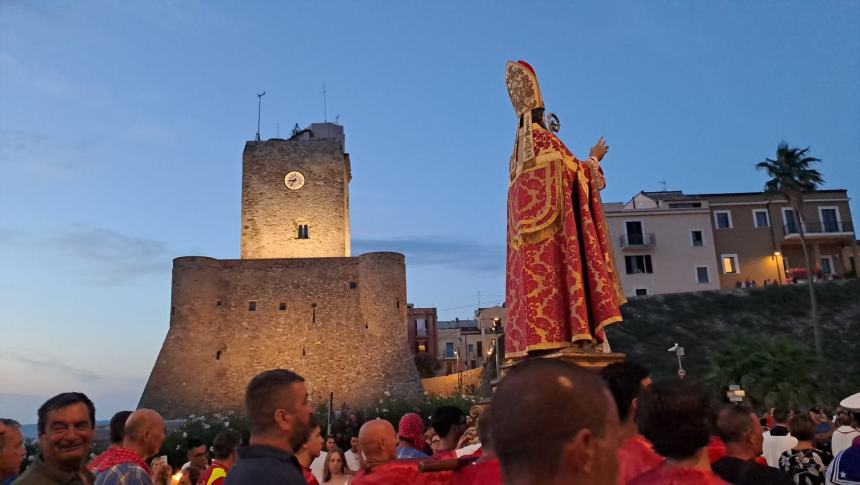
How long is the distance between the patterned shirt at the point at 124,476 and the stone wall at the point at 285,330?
33.0 m

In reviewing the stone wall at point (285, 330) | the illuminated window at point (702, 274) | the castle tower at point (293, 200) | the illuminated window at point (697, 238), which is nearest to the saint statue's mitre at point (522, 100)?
the stone wall at point (285, 330)

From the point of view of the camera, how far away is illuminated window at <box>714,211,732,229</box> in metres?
43.1

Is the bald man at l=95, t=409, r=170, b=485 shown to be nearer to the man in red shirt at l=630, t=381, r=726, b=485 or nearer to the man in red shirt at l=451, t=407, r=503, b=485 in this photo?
the man in red shirt at l=451, t=407, r=503, b=485

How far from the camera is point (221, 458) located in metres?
5.35

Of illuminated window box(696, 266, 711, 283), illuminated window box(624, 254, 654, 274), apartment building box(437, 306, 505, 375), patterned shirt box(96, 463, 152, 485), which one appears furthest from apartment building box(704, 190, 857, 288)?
patterned shirt box(96, 463, 152, 485)

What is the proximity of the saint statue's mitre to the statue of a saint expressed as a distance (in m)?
0.02

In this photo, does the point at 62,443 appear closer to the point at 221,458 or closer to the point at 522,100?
the point at 221,458

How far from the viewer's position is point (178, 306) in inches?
1489

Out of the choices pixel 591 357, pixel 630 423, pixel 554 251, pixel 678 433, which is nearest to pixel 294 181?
pixel 554 251

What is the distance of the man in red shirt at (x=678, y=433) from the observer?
2.58 metres

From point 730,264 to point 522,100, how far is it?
132 ft

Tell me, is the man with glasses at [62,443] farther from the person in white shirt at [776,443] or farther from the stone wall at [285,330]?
the stone wall at [285,330]

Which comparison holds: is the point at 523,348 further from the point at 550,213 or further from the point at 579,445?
the point at 579,445

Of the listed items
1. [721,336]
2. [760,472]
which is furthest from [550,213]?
[721,336]
